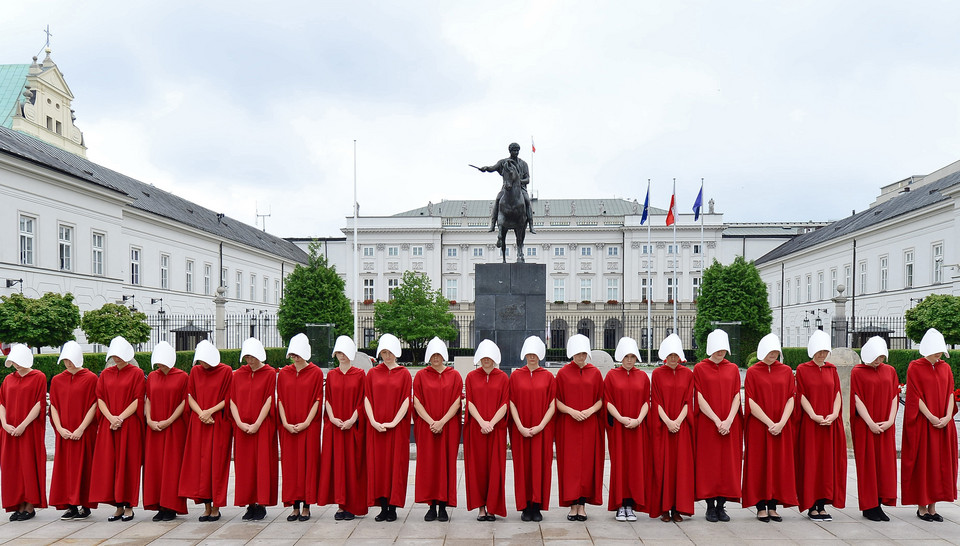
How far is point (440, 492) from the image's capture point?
22.6 feet

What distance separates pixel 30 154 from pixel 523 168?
2233 cm

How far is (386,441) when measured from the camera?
6926mm

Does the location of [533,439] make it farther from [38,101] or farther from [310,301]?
[38,101]

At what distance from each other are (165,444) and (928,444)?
7.72 meters

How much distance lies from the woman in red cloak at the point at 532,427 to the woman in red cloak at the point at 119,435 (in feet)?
12.5

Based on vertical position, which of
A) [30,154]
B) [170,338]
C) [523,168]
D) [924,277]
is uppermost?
[30,154]

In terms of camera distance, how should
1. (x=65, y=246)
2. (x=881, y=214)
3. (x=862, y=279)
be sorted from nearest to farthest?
(x=65, y=246)
(x=881, y=214)
(x=862, y=279)

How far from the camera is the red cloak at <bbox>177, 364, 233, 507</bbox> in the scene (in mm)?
6852

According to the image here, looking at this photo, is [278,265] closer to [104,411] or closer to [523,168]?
[523,168]

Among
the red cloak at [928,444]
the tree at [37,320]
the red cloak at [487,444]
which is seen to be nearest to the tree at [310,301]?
the tree at [37,320]

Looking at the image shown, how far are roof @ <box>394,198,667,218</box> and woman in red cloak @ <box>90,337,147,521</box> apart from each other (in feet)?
200

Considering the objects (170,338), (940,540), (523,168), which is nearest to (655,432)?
(940,540)

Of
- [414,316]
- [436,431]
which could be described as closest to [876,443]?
[436,431]

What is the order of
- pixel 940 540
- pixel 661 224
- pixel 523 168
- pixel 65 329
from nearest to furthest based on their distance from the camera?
pixel 940 540 → pixel 523 168 → pixel 65 329 → pixel 661 224
